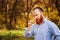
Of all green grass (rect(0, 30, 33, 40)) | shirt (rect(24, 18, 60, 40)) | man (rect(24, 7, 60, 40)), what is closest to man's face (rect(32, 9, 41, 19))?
man (rect(24, 7, 60, 40))

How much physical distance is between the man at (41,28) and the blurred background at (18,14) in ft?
0.30

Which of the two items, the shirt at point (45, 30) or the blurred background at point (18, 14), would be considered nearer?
the shirt at point (45, 30)

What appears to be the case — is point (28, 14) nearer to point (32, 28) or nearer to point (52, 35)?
point (32, 28)

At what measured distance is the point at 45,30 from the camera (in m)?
3.35

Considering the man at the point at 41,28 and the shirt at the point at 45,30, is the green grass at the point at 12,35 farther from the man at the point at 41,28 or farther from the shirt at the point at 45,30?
the shirt at the point at 45,30

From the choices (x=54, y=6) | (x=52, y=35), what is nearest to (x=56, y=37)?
(x=52, y=35)

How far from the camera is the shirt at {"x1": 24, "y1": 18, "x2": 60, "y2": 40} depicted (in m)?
3.33

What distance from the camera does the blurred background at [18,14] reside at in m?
3.52

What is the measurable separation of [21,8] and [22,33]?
0.38 m

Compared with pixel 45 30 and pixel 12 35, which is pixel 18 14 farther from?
pixel 45 30

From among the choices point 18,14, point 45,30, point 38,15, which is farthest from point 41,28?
point 18,14

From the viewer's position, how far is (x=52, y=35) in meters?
3.34

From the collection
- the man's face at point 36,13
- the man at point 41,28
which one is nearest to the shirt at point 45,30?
the man at point 41,28

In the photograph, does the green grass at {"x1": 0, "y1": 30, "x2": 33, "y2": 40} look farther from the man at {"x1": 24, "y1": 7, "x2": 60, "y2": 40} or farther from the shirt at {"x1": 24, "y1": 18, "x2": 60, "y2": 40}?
the shirt at {"x1": 24, "y1": 18, "x2": 60, "y2": 40}
